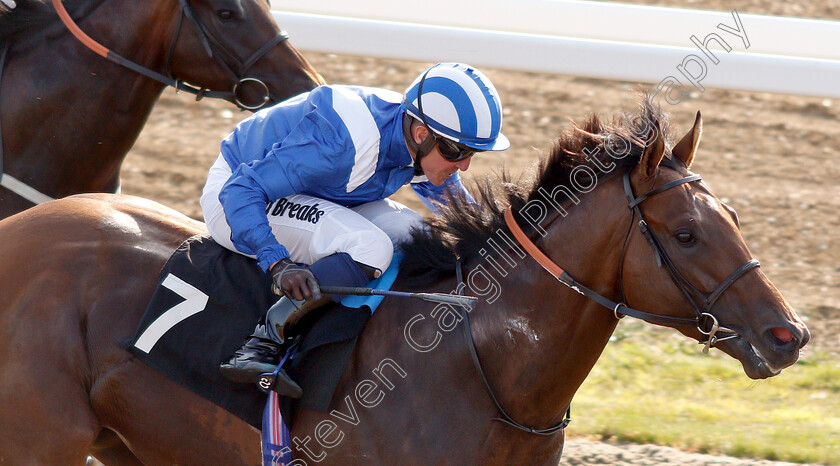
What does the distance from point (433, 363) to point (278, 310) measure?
51 centimetres

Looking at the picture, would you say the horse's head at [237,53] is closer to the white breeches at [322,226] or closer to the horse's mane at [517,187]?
the white breeches at [322,226]

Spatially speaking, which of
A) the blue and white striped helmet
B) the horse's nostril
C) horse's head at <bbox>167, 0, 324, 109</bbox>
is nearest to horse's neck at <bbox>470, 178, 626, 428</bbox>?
the blue and white striped helmet

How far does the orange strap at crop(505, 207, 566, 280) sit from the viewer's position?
313 centimetres

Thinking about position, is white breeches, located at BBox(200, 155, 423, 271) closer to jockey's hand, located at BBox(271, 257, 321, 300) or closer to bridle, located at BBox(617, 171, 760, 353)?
jockey's hand, located at BBox(271, 257, 321, 300)

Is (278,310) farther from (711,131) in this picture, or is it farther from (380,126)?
(711,131)

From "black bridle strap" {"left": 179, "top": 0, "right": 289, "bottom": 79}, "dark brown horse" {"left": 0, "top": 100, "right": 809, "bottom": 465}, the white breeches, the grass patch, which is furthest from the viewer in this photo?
the grass patch

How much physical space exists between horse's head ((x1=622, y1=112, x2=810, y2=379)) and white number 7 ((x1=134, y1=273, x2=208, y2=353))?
136 cm

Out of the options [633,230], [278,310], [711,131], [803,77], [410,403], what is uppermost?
[633,230]

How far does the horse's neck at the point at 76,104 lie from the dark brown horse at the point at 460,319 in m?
1.02

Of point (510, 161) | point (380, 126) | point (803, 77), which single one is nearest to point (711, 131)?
point (510, 161)

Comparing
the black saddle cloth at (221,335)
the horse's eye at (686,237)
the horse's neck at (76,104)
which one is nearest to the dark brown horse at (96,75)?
the horse's neck at (76,104)

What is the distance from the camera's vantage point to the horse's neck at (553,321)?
3096 millimetres

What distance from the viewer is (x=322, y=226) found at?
11.0ft

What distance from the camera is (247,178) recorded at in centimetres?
325
